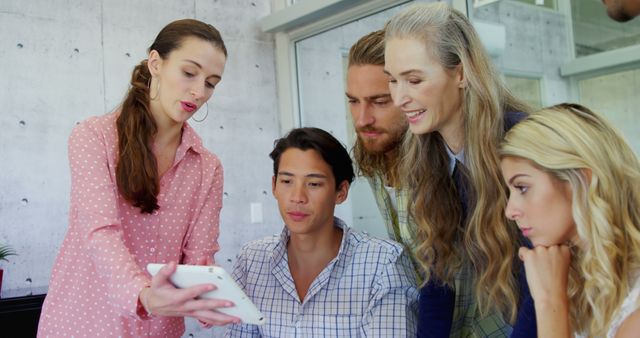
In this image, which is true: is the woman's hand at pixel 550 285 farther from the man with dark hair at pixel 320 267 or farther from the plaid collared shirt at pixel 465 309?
the man with dark hair at pixel 320 267

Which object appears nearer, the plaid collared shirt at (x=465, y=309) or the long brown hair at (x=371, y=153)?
the plaid collared shirt at (x=465, y=309)

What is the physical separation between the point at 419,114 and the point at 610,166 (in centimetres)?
42

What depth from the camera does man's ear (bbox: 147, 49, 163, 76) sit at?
5.56ft

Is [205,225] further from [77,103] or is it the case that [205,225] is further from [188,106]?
[77,103]

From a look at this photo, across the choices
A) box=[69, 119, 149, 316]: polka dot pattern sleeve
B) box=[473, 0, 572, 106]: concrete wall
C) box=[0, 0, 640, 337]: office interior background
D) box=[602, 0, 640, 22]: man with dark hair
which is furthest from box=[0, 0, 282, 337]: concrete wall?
box=[602, 0, 640, 22]: man with dark hair

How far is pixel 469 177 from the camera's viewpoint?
61.9 inches

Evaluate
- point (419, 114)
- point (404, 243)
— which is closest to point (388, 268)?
point (404, 243)

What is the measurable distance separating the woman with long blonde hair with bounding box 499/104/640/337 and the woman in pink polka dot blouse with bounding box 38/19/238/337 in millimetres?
790

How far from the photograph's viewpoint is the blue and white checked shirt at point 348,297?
1.85 meters

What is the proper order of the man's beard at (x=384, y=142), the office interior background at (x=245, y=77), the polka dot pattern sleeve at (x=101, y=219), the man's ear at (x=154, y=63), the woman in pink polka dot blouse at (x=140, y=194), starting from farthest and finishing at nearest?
the office interior background at (x=245, y=77) → the man's beard at (x=384, y=142) → the man's ear at (x=154, y=63) → the woman in pink polka dot blouse at (x=140, y=194) → the polka dot pattern sleeve at (x=101, y=219)

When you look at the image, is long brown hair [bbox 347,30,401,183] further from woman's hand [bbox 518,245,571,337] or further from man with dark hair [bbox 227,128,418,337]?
woman's hand [bbox 518,245,571,337]

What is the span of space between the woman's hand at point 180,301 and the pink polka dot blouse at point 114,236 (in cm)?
11

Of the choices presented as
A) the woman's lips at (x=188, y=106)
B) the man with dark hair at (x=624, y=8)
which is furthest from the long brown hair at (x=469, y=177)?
the woman's lips at (x=188, y=106)

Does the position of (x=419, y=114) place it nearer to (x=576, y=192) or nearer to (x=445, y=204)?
(x=445, y=204)
